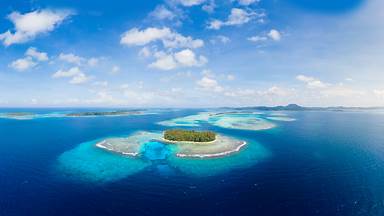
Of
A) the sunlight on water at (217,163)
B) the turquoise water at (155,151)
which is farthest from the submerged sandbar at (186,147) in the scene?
the sunlight on water at (217,163)

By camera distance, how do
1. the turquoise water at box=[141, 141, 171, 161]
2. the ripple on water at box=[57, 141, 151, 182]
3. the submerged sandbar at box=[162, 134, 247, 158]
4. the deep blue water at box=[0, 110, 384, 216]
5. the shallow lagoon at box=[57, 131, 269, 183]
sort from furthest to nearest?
the submerged sandbar at box=[162, 134, 247, 158] → the turquoise water at box=[141, 141, 171, 161] → the shallow lagoon at box=[57, 131, 269, 183] → the ripple on water at box=[57, 141, 151, 182] → the deep blue water at box=[0, 110, 384, 216]

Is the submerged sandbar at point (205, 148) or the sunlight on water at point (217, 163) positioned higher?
the submerged sandbar at point (205, 148)

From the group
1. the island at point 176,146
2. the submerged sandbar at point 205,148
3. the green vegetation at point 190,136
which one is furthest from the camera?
the green vegetation at point 190,136

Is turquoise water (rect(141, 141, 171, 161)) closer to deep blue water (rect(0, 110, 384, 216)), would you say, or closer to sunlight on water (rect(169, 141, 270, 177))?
sunlight on water (rect(169, 141, 270, 177))

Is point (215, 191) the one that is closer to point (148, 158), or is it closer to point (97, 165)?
point (148, 158)

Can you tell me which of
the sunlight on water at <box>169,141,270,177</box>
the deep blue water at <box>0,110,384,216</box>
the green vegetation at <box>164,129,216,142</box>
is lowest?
the deep blue water at <box>0,110,384,216</box>

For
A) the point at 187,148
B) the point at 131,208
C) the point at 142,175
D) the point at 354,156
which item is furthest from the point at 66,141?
the point at 354,156

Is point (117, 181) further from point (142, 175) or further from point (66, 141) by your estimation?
point (66, 141)

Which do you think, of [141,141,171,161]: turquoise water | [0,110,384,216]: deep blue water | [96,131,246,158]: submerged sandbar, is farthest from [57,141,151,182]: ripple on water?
[141,141,171,161]: turquoise water

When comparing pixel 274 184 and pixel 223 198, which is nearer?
pixel 223 198

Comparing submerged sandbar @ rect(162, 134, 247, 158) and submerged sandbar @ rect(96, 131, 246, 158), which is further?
submerged sandbar @ rect(96, 131, 246, 158)

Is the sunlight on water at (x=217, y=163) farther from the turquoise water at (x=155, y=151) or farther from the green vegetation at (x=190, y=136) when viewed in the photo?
the green vegetation at (x=190, y=136)
